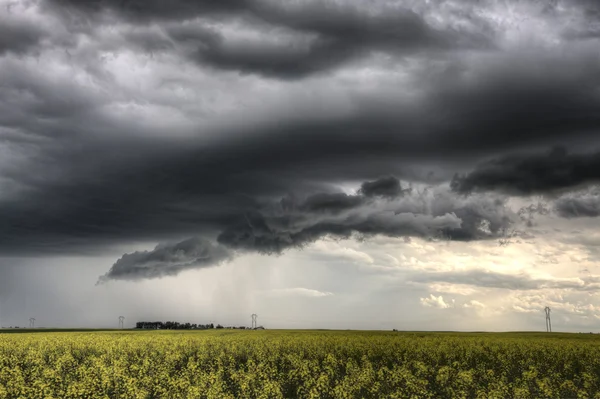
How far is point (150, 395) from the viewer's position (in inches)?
1784

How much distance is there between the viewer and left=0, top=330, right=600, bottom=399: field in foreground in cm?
4316

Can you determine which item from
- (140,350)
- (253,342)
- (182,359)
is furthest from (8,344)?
(253,342)

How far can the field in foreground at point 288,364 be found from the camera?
43.2 m

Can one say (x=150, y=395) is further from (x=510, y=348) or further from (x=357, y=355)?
(x=510, y=348)

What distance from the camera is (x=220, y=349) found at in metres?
69.4

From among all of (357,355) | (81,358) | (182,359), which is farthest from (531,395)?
(81,358)

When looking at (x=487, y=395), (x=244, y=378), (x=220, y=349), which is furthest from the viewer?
(x=220, y=349)

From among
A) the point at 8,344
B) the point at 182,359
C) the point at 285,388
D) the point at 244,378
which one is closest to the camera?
the point at 244,378

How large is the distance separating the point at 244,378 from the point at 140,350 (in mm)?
31871

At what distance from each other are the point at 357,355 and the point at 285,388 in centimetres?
1900

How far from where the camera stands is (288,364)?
6019cm

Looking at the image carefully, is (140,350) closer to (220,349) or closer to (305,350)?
(220,349)

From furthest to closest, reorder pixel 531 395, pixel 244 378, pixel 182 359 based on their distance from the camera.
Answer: pixel 182 359
pixel 244 378
pixel 531 395

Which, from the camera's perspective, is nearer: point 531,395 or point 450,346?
point 531,395
